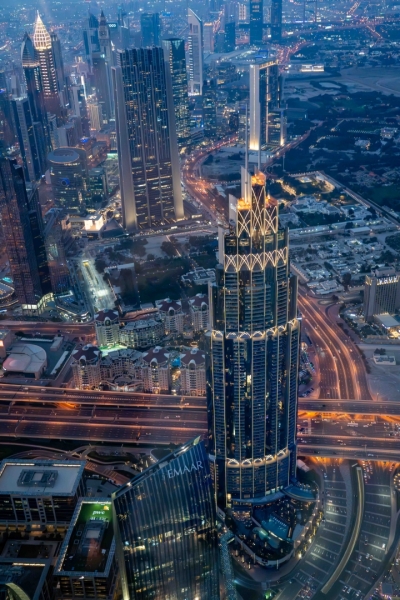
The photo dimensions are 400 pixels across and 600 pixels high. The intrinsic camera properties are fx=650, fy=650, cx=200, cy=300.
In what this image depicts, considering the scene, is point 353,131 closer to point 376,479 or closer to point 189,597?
point 376,479

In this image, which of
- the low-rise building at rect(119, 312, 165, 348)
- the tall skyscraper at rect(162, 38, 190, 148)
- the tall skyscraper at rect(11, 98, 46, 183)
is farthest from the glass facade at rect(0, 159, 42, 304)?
the tall skyscraper at rect(162, 38, 190, 148)

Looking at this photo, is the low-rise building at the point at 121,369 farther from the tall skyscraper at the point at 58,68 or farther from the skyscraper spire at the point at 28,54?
the tall skyscraper at the point at 58,68

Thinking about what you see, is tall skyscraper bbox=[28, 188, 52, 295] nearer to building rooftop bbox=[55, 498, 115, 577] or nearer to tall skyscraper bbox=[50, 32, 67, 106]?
building rooftop bbox=[55, 498, 115, 577]

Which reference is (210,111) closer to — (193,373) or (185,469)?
(193,373)

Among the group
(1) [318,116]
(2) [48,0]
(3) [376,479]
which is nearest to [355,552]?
(3) [376,479]

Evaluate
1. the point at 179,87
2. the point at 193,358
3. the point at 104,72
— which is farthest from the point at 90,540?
the point at 104,72
